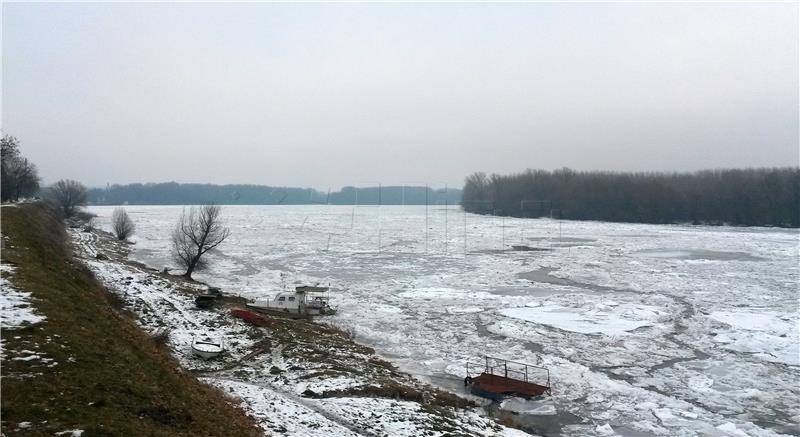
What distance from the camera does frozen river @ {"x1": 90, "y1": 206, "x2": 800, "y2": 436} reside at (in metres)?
13.8

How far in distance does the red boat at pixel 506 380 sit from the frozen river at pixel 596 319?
18.9 inches

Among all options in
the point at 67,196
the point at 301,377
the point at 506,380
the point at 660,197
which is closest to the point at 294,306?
the point at 301,377

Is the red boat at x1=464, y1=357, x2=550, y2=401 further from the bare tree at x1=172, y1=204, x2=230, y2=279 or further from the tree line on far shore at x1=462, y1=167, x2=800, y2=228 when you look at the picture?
the tree line on far shore at x1=462, y1=167, x2=800, y2=228

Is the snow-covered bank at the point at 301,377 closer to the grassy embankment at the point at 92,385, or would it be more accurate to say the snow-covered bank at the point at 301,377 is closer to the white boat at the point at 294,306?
the grassy embankment at the point at 92,385

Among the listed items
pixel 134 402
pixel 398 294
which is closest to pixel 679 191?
pixel 398 294

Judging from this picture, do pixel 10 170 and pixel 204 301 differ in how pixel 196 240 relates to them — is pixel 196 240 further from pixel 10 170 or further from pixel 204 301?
pixel 10 170

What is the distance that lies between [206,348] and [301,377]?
371 cm

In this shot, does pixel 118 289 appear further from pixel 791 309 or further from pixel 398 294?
pixel 791 309

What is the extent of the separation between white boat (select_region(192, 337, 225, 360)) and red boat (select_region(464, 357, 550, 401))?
817 cm

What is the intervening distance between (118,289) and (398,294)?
49.0 feet

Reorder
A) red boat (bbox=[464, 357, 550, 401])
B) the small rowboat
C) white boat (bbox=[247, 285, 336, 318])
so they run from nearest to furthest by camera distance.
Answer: red boat (bbox=[464, 357, 550, 401])
the small rowboat
white boat (bbox=[247, 285, 336, 318])

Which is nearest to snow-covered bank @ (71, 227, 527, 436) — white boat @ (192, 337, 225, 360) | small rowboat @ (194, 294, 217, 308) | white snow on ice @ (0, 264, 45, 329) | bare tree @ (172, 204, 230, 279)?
white boat @ (192, 337, 225, 360)

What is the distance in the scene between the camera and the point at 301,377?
14.4m

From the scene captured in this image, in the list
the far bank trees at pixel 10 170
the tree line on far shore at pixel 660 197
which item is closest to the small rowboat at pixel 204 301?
the far bank trees at pixel 10 170
